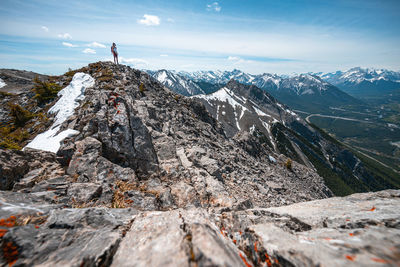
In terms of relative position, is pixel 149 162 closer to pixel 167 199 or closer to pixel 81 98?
pixel 167 199

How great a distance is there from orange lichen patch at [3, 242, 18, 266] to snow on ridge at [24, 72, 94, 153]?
11.3 metres

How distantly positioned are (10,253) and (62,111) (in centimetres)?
2261

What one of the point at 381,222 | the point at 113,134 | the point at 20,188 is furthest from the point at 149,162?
the point at 381,222

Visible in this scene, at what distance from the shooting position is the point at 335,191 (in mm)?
140250

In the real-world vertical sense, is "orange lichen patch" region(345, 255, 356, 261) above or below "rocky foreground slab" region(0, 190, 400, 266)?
above

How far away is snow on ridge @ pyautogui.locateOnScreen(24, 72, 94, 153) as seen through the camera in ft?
48.6

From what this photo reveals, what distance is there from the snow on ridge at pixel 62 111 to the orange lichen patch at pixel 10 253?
11269 mm

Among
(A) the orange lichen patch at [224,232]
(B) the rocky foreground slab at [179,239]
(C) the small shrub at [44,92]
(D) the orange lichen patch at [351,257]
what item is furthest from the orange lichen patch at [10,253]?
(C) the small shrub at [44,92]

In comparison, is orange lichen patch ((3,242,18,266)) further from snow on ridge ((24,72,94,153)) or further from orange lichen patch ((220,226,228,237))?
snow on ridge ((24,72,94,153))

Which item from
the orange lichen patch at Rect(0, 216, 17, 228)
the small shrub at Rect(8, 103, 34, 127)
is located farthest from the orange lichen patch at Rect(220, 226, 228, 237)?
the small shrub at Rect(8, 103, 34, 127)

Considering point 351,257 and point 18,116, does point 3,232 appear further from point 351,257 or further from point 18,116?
point 18,116

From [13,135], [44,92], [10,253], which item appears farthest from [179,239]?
[44,92]

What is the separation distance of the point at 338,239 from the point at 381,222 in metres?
2.47

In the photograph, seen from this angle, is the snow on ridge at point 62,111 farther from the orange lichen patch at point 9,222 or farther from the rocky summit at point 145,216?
the orange lichen patch at point 9,222
